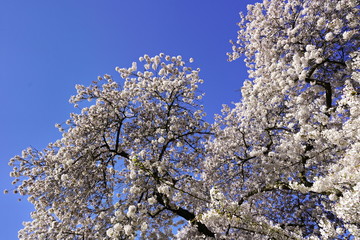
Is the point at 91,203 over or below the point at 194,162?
below

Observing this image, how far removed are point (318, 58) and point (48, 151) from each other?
9.42 metres

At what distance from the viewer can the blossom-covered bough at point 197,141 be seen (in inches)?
283

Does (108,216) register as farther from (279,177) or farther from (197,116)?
(279,177)

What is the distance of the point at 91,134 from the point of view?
905 cm

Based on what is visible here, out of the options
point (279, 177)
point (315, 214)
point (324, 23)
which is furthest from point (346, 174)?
point (315, 214)

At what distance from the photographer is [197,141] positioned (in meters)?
10.6

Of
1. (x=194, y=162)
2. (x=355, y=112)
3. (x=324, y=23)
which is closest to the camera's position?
(x=355, y=112)

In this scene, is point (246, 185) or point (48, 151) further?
point (246, 185)

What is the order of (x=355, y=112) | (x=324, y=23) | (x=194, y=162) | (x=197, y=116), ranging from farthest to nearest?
(x=194, y=162)
(x=197, y=116)
(x=324, y=23)
(x=355, y=112)

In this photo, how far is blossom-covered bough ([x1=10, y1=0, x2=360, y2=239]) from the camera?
718 cm

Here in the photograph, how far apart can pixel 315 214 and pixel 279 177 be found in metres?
4.16

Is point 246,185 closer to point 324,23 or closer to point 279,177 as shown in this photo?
point 279,177

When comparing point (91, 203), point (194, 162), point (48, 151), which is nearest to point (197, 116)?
point (194, 162)

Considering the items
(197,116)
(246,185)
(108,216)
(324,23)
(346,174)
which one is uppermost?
(324,23)
